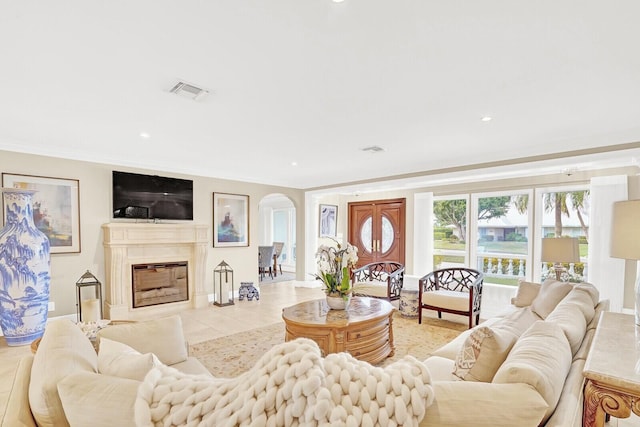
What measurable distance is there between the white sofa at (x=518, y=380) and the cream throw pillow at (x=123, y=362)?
3.23ft

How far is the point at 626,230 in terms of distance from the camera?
1589 mm

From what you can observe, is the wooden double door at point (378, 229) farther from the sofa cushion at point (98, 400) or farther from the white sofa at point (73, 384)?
the sofa cushion at point (98, 400)

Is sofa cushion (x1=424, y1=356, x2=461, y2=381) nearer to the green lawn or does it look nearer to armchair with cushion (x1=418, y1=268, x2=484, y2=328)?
armchair with cushion (x1=418, y1=268, x2=484, y2=328)

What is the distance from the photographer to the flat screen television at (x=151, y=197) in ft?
15.6

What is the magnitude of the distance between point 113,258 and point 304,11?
14.7ft

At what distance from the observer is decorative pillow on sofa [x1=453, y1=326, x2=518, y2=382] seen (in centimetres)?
139

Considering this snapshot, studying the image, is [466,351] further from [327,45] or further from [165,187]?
[165,187]

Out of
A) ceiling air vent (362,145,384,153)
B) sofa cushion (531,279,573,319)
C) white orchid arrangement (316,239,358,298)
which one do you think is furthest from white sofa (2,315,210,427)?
ceiling air vent (362,145,384,153)

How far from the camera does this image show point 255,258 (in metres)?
6.41

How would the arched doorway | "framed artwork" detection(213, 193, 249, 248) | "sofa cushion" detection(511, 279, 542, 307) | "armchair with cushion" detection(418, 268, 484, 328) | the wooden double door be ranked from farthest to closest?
the arched doorway
the wooden double door
"framed artwork" detection(213, 193, 249, 248)
"armchair with cushion" detection(418, 268, 484, 328)
"sofa cushion" detection(511, 279, 542, 307)

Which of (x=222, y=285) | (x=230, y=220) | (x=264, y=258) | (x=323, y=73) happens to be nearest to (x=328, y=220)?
(x=264, y=258)

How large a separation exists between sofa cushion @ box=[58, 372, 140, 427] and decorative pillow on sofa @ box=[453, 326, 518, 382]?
4.35ft

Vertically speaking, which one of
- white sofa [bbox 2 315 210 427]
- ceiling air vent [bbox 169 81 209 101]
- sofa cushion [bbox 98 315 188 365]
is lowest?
sofa cushion [bbox 98 315 188 365]

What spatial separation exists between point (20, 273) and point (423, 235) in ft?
20.3
